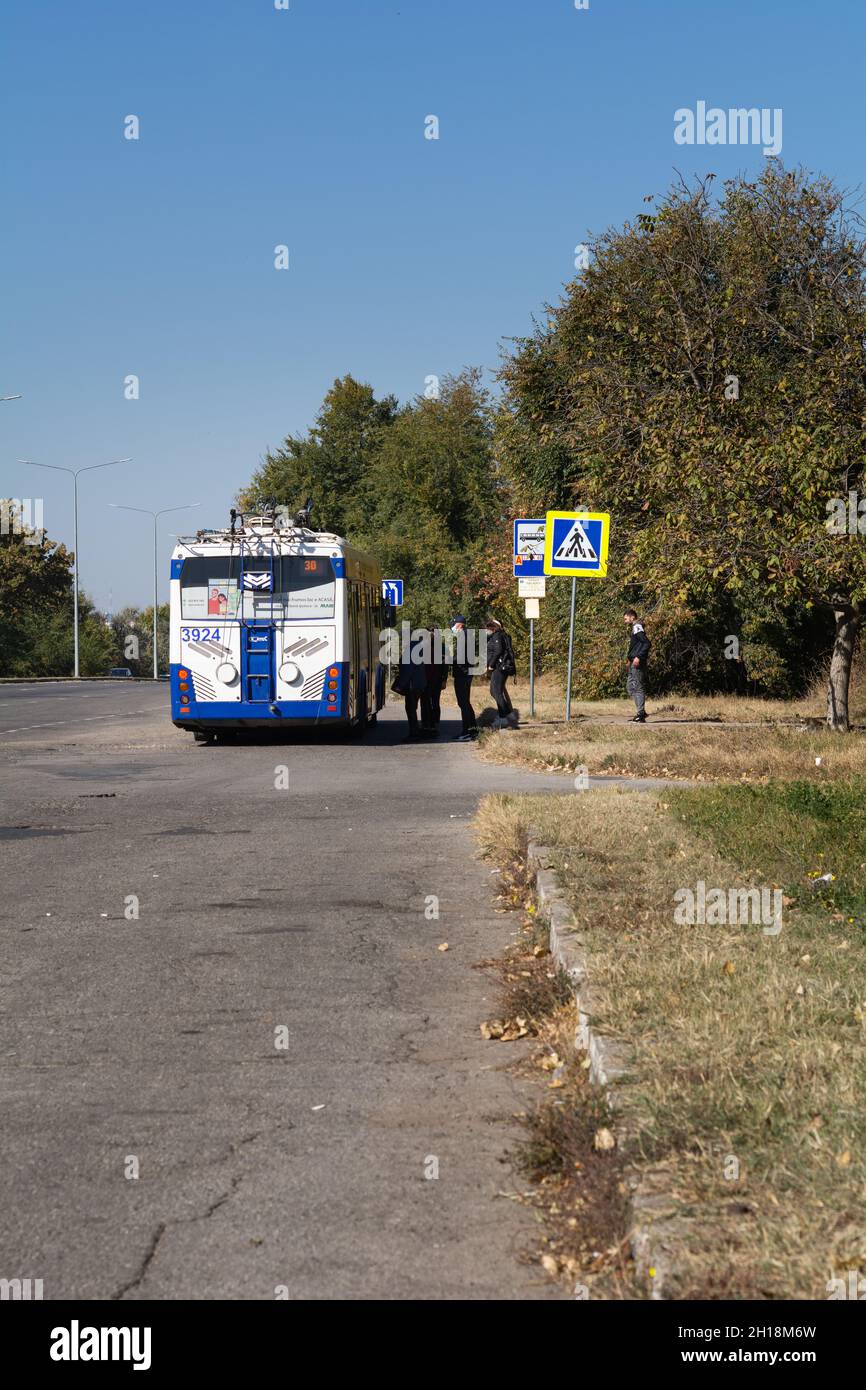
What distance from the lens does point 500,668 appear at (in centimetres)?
2450

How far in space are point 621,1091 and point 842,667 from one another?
18520 mm

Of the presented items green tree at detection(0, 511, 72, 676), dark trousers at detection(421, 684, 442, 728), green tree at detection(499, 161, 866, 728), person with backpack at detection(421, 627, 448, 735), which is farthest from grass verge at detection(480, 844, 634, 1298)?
green tree at detection(0, 511, 72, 676)

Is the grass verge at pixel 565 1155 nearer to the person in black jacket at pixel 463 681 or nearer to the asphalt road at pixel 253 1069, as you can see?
the asphalt road at pixel 253 1069

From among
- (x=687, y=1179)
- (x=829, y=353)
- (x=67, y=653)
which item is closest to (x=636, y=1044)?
(x=687, y=1179)

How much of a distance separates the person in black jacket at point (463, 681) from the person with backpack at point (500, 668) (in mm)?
494

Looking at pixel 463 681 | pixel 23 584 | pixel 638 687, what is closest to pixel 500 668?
pixel 463 681

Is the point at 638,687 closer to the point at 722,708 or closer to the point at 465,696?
the point at 465,696

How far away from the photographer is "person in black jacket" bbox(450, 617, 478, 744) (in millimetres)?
25031

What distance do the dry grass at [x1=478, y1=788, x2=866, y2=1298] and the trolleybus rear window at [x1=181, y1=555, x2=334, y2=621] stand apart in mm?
13517

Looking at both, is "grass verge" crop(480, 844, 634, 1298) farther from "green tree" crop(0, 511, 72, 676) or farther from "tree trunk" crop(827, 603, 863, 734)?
"green tree" crop(0, 511, 72, 676)

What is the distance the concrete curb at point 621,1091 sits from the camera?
367cm

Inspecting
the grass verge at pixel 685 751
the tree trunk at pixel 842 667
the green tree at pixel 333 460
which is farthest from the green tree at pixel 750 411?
the green tree at pixel 333 460

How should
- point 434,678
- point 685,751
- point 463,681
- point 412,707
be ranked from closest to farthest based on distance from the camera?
point 685,751
point 412,707
point 463,681
point 434,678
